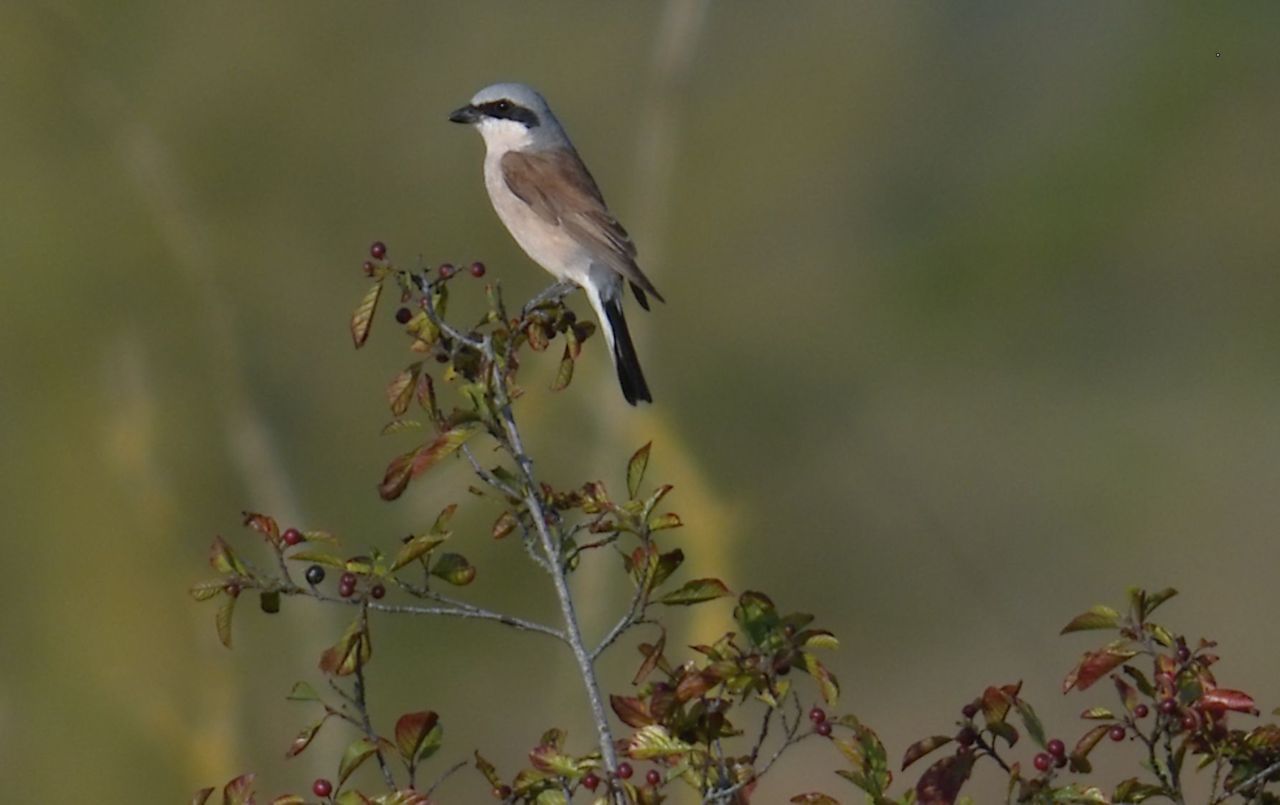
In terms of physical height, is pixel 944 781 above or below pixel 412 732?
below

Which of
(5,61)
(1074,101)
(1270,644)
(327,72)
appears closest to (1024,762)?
(1270,644)

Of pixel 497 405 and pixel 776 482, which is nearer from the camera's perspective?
pixel 497 405

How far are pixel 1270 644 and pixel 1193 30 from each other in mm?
2542

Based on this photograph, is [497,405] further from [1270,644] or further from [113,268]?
[1270,644]

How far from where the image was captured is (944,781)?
6.44 feet

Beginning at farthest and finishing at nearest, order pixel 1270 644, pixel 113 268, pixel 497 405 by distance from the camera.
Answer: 1. pixel 1270 644
2. pixel 113 268
3. pixel 497 405

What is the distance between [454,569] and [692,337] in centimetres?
415

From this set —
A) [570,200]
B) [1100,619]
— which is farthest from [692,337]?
[1100,619]

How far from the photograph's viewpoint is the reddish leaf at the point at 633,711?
6.63 ft

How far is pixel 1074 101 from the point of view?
6.97 metres

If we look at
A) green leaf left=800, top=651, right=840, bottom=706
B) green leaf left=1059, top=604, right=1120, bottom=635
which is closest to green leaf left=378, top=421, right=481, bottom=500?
green leaf left=800, top=651, right=840, bottom=706

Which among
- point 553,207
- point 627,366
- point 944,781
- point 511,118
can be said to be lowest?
point 944,781

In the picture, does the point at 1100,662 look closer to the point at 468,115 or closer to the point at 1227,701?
the point at 1227,701

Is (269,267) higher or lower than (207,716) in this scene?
higher
